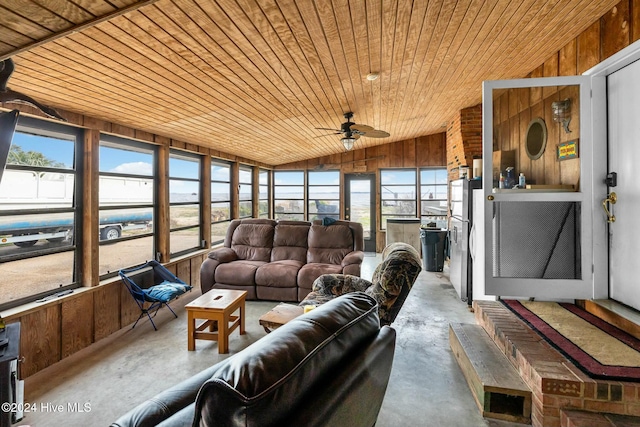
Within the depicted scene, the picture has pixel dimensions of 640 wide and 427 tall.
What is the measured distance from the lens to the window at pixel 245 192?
273 inches

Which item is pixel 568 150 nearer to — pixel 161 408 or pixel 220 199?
pixel 161 408

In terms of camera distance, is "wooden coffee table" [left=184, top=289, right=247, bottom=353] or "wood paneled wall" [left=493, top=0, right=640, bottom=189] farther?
"wooden coffee table" [left=184, top=289, right=247, bottom=353]

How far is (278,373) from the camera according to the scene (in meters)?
0.76

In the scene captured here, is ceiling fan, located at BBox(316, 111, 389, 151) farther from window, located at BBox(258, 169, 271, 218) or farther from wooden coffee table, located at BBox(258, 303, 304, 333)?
window, located at BBox(258, 169, 271, 218)

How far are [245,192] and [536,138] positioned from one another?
563 cm

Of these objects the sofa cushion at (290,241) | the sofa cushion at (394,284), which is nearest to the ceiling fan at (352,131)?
the sofa cushion at (290,241)

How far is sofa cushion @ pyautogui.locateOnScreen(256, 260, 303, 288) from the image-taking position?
4082 millimetres

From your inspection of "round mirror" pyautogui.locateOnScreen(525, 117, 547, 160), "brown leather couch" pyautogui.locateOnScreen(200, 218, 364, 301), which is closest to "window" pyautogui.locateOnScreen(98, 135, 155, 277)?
"brown leather couch" pyautogui.locateOnScreen(200, 218, 364, 301)

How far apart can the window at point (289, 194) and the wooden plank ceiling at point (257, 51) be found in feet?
15.2

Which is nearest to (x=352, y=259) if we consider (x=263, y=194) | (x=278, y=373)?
(x=278, y=373)

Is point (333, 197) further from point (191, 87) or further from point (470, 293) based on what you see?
point (191, 87)

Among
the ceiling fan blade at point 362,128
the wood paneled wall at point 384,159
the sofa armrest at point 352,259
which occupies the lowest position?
the sofa armrest at point 352,259

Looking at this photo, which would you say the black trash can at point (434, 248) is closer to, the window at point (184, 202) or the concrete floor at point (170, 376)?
the concrete floor at point (170, 376)

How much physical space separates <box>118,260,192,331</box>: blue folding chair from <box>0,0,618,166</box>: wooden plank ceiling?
169 cm
